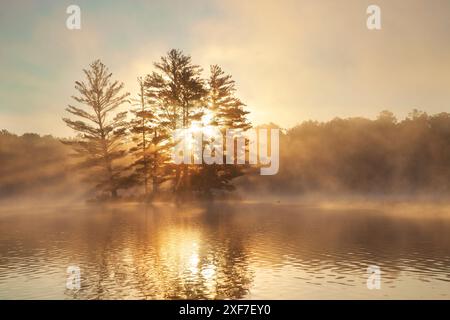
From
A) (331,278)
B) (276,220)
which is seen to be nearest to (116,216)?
(276,220)

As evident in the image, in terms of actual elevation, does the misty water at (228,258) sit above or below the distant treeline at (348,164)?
below

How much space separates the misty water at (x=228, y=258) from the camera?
15.2 meters

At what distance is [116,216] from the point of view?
39.1 m

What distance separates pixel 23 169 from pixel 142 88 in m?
26.9

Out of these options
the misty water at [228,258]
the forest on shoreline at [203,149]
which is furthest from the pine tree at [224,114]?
the misty water at [228,258]

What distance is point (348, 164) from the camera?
2810 inches

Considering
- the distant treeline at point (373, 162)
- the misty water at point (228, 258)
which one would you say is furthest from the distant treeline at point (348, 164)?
the misty water at point (228, 258)

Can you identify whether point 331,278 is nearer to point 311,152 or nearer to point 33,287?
point 33,287

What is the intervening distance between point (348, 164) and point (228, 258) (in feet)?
176

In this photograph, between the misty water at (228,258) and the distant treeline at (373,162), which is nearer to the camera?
the misty water at (228,258)

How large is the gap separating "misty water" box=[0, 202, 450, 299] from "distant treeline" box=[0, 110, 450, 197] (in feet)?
113

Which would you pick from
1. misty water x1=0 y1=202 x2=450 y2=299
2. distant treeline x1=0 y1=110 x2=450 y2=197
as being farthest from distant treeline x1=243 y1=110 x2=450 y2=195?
misty water x1=0 y1=202 x2=450 y2=299

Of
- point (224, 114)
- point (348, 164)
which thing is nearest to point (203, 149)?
point (224, 114)

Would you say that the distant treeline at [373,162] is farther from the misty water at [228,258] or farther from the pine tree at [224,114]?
the misty water at [228,258]
